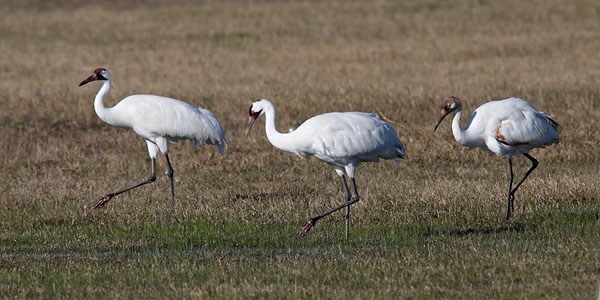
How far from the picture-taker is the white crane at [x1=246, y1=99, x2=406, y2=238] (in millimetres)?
9062

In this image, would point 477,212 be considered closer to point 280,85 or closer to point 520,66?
point 280,85

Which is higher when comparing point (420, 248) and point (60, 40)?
point (60, 40)

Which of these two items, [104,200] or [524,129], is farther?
[104,200]

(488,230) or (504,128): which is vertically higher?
(504,128)

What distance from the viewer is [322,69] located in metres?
22.3

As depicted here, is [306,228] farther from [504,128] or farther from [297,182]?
[297,182]

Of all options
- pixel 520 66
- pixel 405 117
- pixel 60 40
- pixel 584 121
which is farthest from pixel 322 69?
pixel 60 40

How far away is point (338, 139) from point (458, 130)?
4.89 ft

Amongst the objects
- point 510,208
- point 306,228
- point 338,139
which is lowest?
point 306,228

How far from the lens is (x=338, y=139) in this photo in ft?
29.7

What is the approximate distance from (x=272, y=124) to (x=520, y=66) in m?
13.6

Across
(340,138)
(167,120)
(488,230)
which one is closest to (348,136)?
(340,138)

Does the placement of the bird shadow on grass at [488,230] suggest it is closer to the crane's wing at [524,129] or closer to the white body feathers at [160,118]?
the crane's wing at [524,129]

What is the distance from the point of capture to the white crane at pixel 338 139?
9.06 meters
